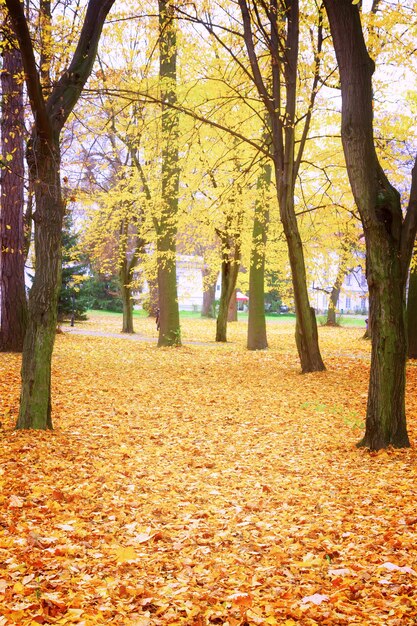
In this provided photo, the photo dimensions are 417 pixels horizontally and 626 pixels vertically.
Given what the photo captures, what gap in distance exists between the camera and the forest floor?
333cm

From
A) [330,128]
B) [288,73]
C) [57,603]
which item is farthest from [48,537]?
[330,128]

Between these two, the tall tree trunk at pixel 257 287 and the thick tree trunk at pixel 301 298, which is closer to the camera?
the thick tree trunk at pixel 301 298

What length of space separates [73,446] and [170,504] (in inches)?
71.9

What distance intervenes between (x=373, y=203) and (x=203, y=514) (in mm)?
3609

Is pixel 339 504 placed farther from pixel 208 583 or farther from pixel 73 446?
pixel 73 446

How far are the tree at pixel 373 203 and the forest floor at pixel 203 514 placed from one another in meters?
1.39

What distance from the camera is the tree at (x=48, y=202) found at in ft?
Answer: 21.0

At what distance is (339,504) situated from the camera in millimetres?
5168

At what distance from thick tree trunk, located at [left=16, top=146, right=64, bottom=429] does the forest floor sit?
58cm

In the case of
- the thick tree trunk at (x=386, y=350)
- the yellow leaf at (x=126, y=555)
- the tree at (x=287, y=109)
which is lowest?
the yellow leaf at (x=126, y=555)

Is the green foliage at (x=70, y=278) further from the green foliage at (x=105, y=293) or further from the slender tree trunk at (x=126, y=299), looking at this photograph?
the green foliage at (x=105, y=293)

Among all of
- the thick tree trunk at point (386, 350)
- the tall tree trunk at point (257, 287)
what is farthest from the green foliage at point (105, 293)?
the thick tree trunk at point (386, 350)

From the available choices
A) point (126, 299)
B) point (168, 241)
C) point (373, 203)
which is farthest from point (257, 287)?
point (373, 203)

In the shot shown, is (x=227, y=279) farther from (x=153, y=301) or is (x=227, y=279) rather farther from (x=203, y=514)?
(x=153, y=301)
